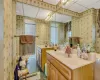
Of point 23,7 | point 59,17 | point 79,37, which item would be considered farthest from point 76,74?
point 23,7

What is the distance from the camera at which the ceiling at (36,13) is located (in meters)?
2.08

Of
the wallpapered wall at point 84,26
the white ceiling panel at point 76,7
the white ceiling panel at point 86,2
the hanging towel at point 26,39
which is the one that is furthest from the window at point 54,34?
the white ceiling panel at point 86,2

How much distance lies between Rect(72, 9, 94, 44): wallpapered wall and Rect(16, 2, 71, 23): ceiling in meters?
0.30

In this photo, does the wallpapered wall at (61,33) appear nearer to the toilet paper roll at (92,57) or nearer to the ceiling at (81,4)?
the ceiling at (81,4)

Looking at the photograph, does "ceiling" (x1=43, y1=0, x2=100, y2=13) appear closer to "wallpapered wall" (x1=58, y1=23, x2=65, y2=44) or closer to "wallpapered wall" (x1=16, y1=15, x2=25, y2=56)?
"wallpapered wall" (x1=58, y1=23, x2=65, y2=44)

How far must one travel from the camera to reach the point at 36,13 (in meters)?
2.32

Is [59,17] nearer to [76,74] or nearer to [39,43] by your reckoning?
[39,43]

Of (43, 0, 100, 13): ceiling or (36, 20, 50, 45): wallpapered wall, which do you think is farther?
(36, 20, 50, 45): wallpapered wall

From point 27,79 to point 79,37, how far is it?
156cm

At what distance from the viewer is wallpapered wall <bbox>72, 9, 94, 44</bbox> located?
156cm

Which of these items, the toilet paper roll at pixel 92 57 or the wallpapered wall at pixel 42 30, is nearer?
the toilet paper roll at pixel 92 57

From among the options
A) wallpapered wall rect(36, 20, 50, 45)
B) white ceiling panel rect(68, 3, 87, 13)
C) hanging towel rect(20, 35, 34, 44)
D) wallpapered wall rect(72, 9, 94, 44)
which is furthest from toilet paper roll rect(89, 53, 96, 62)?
hanging towel rect(20, 35, 34, 44)

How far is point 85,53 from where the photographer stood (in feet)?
3.88

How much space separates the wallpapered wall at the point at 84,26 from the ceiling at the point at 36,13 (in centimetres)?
30
